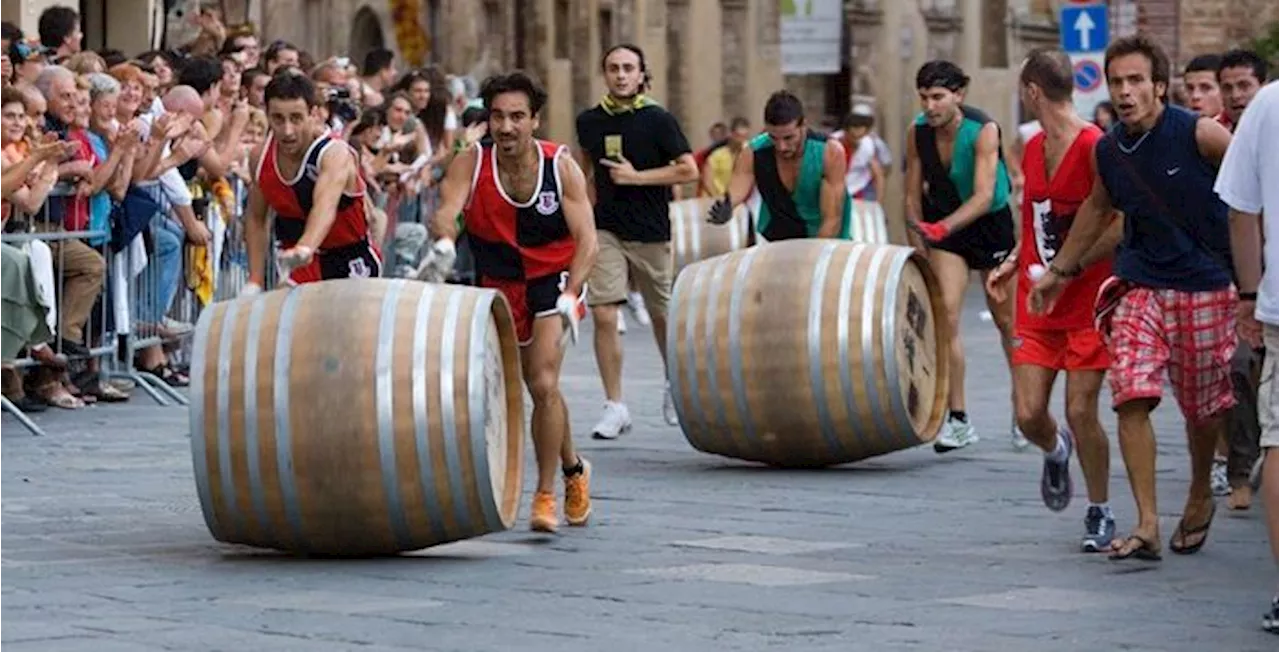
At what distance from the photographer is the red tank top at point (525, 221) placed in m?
13.3

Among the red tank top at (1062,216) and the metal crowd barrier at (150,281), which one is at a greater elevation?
the red tank top at (1062,216)

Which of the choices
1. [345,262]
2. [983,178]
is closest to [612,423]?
[983,178]

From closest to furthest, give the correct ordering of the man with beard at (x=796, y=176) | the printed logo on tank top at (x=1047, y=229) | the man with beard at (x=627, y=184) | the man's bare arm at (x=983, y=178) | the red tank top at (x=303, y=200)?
the printed logo on tank top at (x=1047, y=229), the red tank top at (x=303, y=200), the man's bare arm at (x=983, y=178), the man with beard at (x=796, y=176), the man with beard at (x=627, y=184)

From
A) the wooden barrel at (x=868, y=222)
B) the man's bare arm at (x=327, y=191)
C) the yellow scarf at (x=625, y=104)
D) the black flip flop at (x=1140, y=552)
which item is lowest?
the wooden barrel at (x=868, y=222)

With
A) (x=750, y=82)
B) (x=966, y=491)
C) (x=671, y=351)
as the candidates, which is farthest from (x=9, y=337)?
(x=750, y=82)

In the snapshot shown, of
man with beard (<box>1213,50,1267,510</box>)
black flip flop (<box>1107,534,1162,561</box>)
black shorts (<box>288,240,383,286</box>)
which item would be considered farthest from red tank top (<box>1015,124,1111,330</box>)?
black shorts (<box>288,240,383,286</box>)

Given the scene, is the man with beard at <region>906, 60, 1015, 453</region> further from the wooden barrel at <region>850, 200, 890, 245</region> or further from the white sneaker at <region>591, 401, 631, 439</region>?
the wooden barrel at <region>850, 200, 890, 245</region>

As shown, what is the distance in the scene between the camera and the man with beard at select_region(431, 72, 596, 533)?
13.2 m

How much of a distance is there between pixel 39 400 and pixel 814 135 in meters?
4.10

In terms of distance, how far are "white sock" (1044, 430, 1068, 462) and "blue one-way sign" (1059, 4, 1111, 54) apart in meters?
18.0

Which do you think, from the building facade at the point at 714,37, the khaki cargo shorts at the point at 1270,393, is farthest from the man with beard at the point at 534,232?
the building facade at the point at 714,37

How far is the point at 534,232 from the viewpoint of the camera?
43.9 ft

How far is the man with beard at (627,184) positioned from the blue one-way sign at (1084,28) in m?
13.3

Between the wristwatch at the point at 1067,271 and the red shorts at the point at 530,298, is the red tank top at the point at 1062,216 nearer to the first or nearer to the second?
the wristwatch at the point at 1067,271
